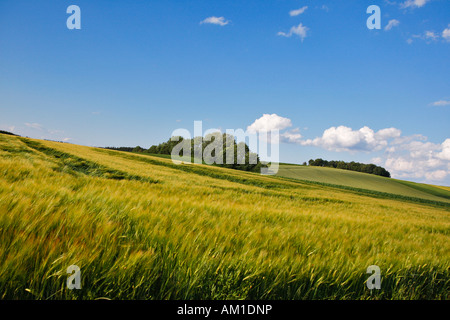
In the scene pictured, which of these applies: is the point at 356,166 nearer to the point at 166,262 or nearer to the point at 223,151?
the point at 223,151

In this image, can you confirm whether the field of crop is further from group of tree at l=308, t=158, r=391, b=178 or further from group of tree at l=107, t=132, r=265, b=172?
group of tree at l=308, t=158, r=391, b=178

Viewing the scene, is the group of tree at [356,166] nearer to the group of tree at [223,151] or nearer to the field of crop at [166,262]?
the group of tree at [223,151]

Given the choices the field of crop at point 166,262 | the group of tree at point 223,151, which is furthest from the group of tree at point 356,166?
the field of crop at point 166,262

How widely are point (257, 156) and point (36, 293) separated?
63.9m

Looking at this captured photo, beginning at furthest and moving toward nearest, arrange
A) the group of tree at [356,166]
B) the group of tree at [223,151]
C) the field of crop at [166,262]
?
the group of tree at [356,166]
the group of tree at [223,151]
the field of crop at [166,262]

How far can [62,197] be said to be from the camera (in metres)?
2.28

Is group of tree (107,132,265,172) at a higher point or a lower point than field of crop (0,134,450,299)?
higher

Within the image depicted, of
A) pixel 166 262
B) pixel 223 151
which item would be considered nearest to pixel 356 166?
pixel 223 151

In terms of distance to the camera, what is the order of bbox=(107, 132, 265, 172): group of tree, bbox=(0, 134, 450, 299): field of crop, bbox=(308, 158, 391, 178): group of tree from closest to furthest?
bbox=(0, 134, 450, 299): field of crop < bbox=(107, 132, 265, 172): group of tree < bbox=(308, 158, 391, 178): group of tree

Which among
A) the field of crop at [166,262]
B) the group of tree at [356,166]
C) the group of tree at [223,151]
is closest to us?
the field of crop at [166,262]

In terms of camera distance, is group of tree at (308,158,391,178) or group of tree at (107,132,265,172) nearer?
group of tree at (107,132,265,172)

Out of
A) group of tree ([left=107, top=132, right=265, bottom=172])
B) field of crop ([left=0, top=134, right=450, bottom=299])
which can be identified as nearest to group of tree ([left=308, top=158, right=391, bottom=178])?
group of tree ([left=107, top=132, right=265, bottom=172])
